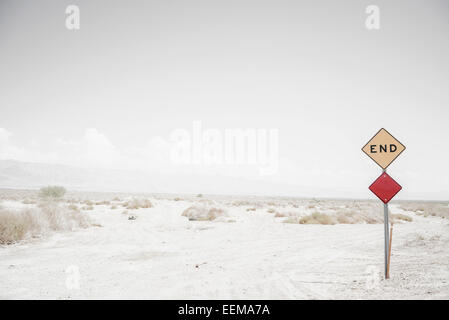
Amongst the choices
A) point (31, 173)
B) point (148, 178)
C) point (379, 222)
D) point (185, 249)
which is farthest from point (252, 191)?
point (185, 249)

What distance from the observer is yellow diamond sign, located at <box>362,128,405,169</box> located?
20.4ft

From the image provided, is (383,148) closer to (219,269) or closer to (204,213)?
(219,269)

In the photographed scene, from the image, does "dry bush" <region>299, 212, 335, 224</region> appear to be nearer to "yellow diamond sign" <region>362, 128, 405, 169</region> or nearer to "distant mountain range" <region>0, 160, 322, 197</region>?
"yellow diamond sign" <region>362, 128, 405, 169</region>

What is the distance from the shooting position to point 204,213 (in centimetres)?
2062

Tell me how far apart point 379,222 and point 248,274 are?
18.4 m

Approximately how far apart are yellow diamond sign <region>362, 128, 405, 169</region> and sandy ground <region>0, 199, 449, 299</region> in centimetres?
284

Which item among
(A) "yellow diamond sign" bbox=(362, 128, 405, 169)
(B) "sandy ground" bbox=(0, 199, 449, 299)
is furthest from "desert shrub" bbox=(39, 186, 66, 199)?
(A) "yellow diamond sign" bbox=(362, 128, 405, 169)

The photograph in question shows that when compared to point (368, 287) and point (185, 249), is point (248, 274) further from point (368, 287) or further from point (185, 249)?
point (185, 249)

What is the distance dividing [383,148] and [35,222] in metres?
14.7

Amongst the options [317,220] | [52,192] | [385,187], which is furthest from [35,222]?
[52,192]

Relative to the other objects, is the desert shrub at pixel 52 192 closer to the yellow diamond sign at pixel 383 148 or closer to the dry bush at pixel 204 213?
the dry bush at pixel 204 213
